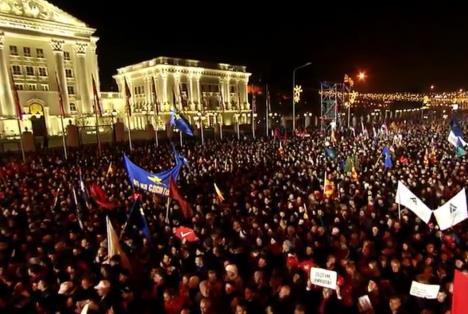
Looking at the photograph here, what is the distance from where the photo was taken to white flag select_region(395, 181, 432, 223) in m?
8.04

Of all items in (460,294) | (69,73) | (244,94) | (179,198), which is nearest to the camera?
(460,294)

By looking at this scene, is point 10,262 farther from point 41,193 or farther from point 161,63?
point 161,63

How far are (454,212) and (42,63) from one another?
1978 inches

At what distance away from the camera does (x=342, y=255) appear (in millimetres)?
6895

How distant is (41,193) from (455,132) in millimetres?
16686

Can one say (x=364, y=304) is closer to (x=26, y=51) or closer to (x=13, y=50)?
(x=13, y=50)

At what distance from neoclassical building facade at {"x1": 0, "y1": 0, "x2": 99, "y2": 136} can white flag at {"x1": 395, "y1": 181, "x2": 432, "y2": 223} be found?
43.2 meters

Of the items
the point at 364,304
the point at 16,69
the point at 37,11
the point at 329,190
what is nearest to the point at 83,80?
the point at 16,69

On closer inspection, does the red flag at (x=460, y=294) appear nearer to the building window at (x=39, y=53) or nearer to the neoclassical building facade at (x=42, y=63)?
the neoclassical building facade at (x=42, y=63)

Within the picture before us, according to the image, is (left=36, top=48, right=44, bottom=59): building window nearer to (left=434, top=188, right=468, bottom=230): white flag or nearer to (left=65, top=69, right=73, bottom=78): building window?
(left=65, top=69, right=73, bottom=78): building window

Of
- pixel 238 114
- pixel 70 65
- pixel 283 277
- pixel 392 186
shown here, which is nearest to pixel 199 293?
pixel 283 277

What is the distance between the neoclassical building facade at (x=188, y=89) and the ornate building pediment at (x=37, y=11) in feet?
40.2

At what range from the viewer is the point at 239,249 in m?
7.24

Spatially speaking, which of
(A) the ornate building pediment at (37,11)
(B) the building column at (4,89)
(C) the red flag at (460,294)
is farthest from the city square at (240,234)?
(A) the ornate building pediment at (37,11)
